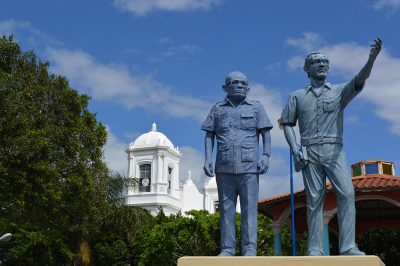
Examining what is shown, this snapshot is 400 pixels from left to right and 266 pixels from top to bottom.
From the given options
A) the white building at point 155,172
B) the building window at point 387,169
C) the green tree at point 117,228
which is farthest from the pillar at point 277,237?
the white building at point 155,172

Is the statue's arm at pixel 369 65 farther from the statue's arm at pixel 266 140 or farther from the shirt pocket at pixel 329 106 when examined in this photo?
the statue's arm at pixel 266 140

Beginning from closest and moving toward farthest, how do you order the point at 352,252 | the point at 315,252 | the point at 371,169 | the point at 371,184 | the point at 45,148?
the point at 352,252
the point at 315,252
the point at 371,184
the point at 45,148
the point at 371,169

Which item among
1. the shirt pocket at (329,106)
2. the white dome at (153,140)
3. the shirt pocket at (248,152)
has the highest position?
the white dome at (153,140)

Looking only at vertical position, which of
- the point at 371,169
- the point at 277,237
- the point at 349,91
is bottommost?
the point at 277,237

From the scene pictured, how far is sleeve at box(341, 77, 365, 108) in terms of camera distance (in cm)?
673

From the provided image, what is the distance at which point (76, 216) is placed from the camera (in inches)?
832

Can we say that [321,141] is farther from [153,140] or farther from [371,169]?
[153,140]

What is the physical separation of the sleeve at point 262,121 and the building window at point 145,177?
125ft

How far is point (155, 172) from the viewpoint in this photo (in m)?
45.3

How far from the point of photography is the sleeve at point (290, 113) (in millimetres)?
7078

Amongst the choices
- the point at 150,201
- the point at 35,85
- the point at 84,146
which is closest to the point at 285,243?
the point at 84,146

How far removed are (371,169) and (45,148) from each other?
9.47 meters

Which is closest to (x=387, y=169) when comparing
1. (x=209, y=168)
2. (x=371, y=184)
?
(x=371, y=184)

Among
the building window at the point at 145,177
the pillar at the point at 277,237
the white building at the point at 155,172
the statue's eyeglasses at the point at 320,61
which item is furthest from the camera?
the building window at the point at 145,177
